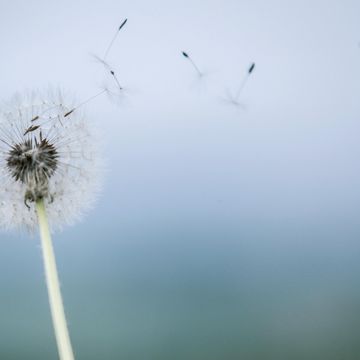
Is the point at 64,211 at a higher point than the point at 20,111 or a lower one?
lower

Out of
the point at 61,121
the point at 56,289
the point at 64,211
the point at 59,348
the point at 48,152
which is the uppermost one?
the point at 61,121

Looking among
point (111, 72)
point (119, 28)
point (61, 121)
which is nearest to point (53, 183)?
point (61, 121)

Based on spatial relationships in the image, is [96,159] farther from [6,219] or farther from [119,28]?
[119,28]

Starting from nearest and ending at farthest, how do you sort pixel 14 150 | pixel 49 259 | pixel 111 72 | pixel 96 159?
pixel 49 259 < pixel 111 72 < pixel 14 150 < pixel 96 159

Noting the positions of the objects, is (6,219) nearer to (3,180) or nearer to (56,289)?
(3,180)

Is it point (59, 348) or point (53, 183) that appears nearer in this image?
point (59, 348)

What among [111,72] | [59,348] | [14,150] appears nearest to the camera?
[59,348]
